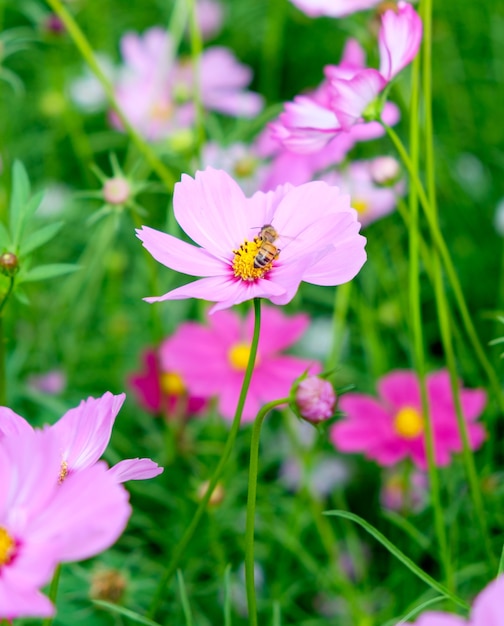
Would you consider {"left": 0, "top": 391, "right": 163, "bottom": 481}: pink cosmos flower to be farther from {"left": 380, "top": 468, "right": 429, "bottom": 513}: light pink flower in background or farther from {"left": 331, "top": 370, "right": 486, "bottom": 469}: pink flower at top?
{"left": 380, "top": 468, "right": 429, "bottom": 513}: light pink flower in background

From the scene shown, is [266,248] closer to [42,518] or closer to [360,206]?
[42,518]

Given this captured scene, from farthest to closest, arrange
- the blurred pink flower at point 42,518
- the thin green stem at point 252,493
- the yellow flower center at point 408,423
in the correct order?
the yellow flower center at point 408,423 → the thin green stem at point 252,493 → the blurred pink flower at point 42,518

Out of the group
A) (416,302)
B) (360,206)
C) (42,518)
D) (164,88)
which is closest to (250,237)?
(416,302)

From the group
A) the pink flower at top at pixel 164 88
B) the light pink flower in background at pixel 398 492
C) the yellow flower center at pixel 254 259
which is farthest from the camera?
the pink flower at top at pixel 164 88

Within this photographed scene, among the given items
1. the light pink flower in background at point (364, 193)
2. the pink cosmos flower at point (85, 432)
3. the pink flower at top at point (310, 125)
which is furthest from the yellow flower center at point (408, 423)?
the pink cosmos flower at point (85, 432)

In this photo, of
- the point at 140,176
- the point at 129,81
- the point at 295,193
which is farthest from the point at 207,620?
the point at 129,81

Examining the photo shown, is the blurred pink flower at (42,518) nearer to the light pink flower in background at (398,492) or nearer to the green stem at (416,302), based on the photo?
the green stem at (416,302)
